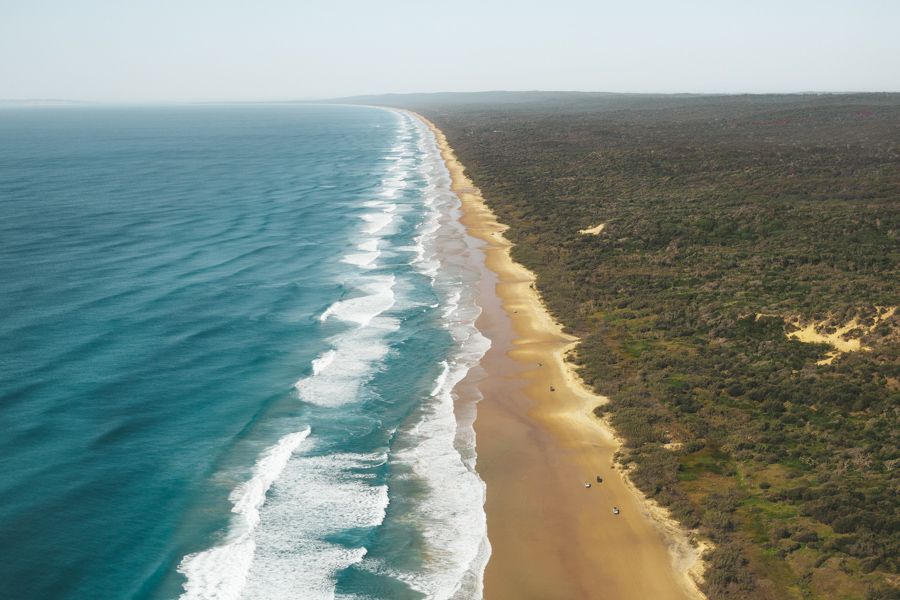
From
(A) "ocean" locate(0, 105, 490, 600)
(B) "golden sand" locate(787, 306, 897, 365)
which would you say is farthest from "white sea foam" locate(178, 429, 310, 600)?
(B) "golden sand" locate(787, 306, 897, 365)

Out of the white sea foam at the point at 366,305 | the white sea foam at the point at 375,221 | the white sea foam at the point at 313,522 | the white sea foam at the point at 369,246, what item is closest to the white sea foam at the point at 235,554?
the white sea foam at the point at 313,522

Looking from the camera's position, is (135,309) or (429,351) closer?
(429,351)

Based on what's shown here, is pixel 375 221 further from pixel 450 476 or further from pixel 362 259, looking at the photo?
pixel 450 476

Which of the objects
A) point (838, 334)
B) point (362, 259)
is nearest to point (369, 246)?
point (362, 259)

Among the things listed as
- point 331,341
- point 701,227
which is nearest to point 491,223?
point 701,227

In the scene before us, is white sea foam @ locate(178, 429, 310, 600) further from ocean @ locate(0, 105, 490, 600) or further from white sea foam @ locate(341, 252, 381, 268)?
white sea foam @ locate(341, 252, 381, 268)

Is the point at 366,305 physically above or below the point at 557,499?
below

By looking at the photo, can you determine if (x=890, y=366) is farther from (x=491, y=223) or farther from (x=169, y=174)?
(x=169, y=174)
